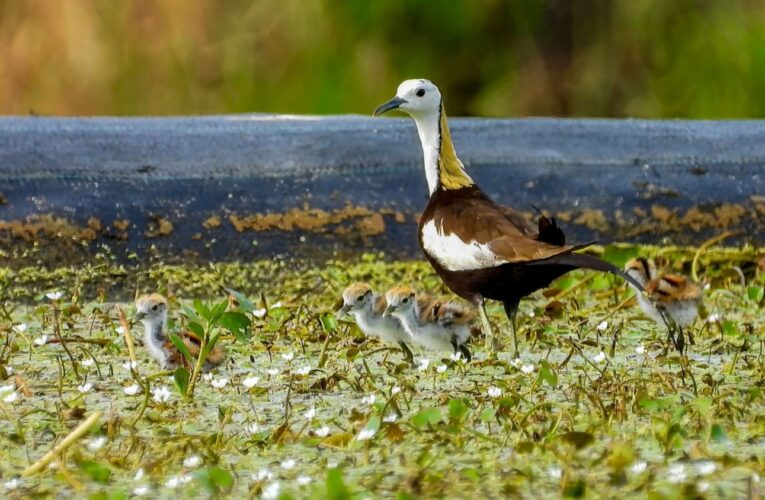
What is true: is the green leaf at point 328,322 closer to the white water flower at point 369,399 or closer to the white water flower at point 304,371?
the white water flower at point 304,371

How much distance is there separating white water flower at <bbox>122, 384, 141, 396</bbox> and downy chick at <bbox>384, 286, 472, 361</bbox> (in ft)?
2.37

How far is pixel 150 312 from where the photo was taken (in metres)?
4.49

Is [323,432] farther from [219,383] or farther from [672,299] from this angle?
[672,299]

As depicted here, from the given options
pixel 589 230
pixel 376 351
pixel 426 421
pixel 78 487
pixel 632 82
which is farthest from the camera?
pixel 632 82

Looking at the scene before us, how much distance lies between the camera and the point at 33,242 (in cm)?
555

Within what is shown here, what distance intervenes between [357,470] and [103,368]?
4.22ft

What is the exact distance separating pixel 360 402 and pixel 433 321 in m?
0.58

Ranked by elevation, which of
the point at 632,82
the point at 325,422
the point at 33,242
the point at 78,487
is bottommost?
the point at 78,487

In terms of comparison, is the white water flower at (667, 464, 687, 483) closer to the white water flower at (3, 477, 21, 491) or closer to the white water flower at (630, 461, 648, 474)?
the white water flower at (630, 461, 648, 474)

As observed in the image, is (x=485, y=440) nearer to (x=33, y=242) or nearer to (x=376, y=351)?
(x=376, y=351)

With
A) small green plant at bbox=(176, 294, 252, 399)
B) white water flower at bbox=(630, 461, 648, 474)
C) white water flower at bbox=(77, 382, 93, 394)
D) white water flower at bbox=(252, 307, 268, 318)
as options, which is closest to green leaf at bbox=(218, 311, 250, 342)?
small green plant at bbox=(176, 294, 252, 399)

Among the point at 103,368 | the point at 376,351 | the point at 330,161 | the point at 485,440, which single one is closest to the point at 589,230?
the point at 330,161

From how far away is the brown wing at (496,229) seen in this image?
173 inches

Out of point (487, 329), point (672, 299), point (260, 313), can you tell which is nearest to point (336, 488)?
point (487, 329)
